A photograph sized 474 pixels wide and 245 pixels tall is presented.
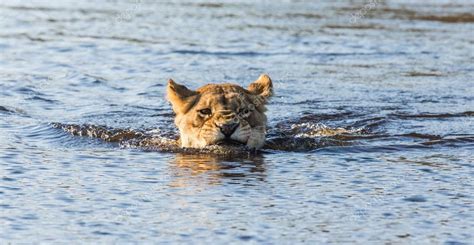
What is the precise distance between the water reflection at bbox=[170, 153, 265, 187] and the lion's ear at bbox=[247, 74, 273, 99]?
814 millimetres

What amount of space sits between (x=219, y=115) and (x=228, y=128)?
0.86 feet

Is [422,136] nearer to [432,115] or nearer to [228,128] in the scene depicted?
[432,115]

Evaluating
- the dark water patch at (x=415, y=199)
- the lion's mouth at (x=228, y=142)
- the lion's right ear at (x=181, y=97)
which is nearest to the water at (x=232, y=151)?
the dark water patch at (x=415, y=199)

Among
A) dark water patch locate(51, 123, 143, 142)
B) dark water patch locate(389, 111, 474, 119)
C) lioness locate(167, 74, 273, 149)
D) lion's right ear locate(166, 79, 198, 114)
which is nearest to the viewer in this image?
lioness locate(167, 74, 273, 149)

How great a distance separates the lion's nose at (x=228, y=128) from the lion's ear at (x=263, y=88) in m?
1.15

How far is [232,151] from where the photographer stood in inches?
443

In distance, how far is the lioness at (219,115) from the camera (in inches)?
432

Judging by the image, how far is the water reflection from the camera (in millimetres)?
10148

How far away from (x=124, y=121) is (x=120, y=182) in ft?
13.9

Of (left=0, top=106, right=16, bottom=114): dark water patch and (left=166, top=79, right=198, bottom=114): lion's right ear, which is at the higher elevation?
(left=166, top=79, right=198, bottom=114): lion's right ear

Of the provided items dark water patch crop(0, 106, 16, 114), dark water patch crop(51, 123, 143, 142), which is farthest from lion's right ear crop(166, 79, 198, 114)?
dark water patch crop(0, 106, 16, 114)

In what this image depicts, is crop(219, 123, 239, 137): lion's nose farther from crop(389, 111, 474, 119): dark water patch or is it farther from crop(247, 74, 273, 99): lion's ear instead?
crop(389, 111, 474, 119): dark water patch

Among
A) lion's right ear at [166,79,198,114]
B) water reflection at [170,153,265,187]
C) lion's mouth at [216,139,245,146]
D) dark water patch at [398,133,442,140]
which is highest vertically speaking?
lion's right ear at [166,79,198,114]

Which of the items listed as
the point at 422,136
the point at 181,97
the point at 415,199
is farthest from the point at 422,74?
the point at 415,199
